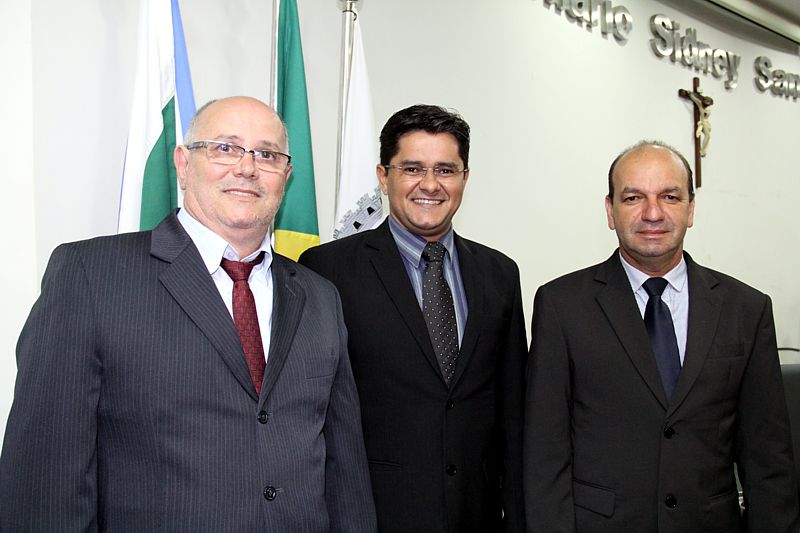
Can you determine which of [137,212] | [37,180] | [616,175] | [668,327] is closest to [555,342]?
[668,327]

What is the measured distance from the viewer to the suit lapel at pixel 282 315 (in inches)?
60.8

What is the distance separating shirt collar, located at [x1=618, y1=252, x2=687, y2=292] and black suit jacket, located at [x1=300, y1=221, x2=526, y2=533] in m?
0.39

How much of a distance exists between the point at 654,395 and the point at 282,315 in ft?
3.30

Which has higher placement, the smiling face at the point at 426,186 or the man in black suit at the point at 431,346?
the smiling face at the point at 426,186

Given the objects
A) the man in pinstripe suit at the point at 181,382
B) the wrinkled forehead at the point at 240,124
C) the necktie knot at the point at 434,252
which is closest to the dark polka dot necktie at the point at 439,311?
the necktie knot at the point at 434,252

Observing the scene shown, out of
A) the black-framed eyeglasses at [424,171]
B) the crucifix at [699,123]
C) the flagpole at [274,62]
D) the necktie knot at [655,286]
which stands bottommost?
the necktie knot at [655,286]

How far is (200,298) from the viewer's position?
1.51 meters

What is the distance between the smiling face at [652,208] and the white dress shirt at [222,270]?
1040 millimetres

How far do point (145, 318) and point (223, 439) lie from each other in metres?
0.30

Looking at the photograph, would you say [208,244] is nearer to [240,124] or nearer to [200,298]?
[200,298]

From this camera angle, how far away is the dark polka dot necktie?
6.53 ft

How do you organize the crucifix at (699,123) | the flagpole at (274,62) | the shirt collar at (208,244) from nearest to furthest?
the shirt collar at (208,244)
the flagpole at (274,62)
the crucifix at (699,123)

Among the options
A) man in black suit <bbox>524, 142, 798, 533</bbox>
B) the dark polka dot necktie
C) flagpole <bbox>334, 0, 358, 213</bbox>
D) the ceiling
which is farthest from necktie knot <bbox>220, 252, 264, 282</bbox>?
the ceiling

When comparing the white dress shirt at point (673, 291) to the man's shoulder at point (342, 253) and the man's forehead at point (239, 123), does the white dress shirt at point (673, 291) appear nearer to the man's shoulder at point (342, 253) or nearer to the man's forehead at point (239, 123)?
the man's shoulder at point (342, 253)
